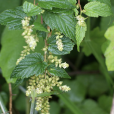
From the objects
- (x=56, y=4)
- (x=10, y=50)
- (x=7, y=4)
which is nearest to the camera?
(x=56, y=4)

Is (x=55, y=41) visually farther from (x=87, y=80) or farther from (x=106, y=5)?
(x=87, y=80)

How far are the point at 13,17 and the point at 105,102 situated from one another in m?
0.98

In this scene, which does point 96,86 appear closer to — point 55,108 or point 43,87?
point 55,108

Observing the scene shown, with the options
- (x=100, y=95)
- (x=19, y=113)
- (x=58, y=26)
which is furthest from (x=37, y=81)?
(x=100, y=95)

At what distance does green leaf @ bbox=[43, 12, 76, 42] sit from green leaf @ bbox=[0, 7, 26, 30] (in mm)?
87

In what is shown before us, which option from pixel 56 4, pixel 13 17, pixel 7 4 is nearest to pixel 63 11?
pixel 56 4

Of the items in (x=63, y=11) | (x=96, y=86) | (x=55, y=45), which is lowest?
(x=96, y=86)

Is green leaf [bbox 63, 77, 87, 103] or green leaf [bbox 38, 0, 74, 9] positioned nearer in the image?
green leaf [bbox 38, 0, 74, 9]

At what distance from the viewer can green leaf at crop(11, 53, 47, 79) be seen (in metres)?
0.57

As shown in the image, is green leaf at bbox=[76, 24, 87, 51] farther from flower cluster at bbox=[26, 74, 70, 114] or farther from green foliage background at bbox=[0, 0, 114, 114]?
green foliage background at bbox=[0, 0, 114, 114]

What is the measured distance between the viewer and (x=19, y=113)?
49.6 inches

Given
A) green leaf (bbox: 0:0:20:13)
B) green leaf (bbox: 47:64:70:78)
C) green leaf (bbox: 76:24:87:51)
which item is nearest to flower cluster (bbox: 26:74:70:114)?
green leaf (bbox: 47:64:70:78)

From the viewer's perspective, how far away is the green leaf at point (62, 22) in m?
0.58

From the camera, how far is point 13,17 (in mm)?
600
